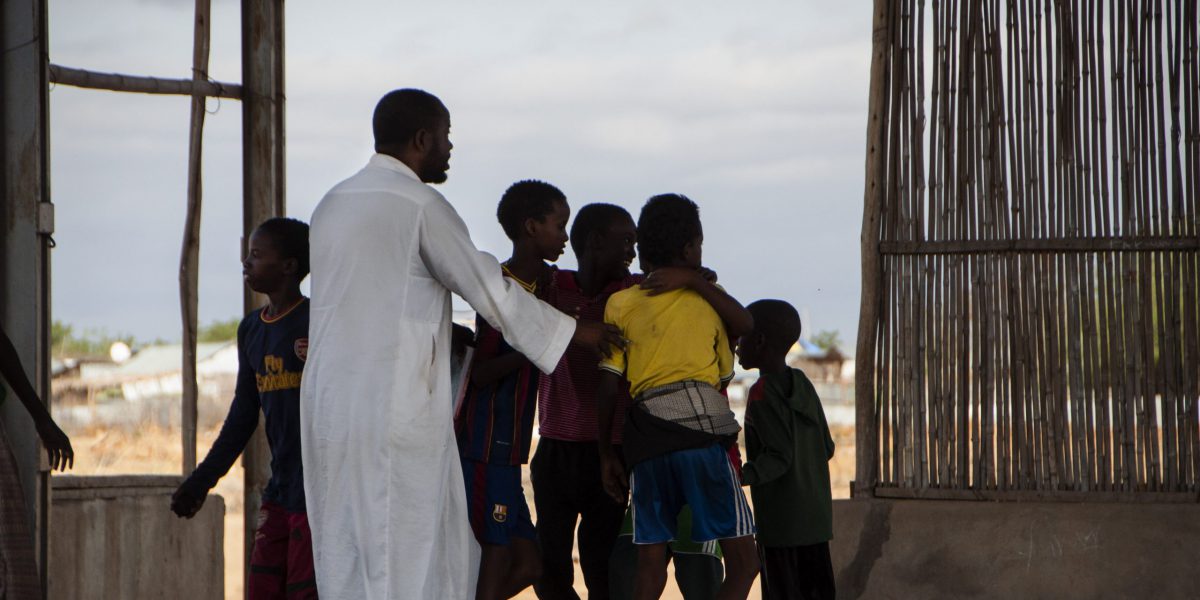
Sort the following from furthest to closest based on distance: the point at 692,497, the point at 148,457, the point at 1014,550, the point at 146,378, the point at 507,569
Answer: the point at 146,378 → the point at 148,457 → the point at 1014,550 → the point at 507,569 → the point at 692,497

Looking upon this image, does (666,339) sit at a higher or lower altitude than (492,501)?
higher

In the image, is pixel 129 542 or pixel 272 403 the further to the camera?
pixel 129 542

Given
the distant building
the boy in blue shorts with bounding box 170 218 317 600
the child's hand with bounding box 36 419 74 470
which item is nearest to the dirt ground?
the distant building

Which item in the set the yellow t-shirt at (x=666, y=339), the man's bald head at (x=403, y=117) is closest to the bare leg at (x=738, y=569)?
the yellow t-shirt at (x=666, y=339)

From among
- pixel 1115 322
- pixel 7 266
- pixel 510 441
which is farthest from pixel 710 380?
pixel 7 266

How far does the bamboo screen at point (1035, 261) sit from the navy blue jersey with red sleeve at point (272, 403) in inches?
90.1

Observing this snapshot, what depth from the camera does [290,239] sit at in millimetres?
4395

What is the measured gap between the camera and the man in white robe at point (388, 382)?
3.49 metres

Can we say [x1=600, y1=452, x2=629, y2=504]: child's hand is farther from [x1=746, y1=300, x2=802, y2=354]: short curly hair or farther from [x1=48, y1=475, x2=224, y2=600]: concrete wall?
[x1=48, y1=475, x2=224, y2=600]: concrete wall

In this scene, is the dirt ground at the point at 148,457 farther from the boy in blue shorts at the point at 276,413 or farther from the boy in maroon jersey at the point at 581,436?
the boy in blue shorts at the point at 276,413

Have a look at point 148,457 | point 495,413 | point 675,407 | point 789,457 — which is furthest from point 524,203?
point 148,457

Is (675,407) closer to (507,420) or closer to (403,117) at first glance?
(507,420)

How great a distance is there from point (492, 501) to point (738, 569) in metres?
0.74

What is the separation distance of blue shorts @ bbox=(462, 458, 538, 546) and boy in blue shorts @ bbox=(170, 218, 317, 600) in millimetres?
481
